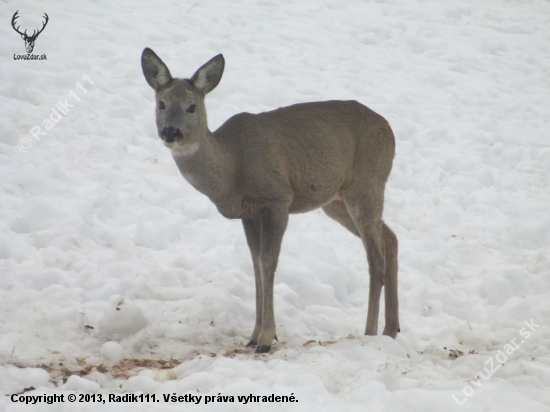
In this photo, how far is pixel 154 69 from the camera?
5770 millimetres

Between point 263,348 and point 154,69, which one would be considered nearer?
point 263,348

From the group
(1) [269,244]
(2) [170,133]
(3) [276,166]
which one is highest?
(2) [170,133]

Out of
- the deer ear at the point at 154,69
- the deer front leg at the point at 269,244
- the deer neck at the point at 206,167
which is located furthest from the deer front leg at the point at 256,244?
the deer ear at the point at 154,69

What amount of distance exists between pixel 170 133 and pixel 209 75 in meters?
0.80

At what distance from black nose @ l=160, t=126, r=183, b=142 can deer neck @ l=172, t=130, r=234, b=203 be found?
21 centimetres

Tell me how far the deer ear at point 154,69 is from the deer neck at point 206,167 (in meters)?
0.60

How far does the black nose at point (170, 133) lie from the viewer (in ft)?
17.4

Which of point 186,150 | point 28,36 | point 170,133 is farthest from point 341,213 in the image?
point 28,36

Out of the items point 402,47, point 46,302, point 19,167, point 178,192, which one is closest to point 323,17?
point 402,47

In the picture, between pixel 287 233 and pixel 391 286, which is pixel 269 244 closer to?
pixel 391 286

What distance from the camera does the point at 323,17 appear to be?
1448 cm

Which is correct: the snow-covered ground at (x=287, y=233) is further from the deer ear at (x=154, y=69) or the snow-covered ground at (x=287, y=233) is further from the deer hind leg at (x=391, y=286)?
the deer ear at (x=154, y=69)

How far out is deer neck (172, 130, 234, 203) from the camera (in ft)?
18.3

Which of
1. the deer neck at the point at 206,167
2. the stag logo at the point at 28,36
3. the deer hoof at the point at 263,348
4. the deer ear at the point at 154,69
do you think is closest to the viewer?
the deer hoof at the point at 263,348
